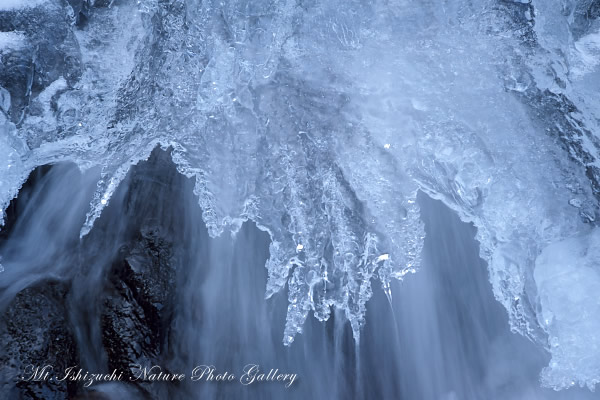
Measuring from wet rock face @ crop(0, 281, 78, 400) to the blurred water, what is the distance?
13cm

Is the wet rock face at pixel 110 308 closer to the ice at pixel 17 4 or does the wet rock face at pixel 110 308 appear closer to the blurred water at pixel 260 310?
the blurred water at pixel 260 310

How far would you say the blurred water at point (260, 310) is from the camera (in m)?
3.18

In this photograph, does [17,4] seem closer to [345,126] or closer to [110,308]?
[110,308]

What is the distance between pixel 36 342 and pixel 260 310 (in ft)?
4.69

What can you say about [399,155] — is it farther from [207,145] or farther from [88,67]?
[88,67]

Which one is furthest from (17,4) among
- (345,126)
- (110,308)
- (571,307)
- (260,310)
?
(571,307)

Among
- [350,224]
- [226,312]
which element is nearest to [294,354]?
[226,312]

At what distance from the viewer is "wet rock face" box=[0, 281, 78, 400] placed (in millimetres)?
2656

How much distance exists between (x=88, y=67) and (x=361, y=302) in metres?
2.80

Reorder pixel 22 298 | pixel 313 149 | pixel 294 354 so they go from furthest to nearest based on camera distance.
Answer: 1. pixel 313 149
2. pixel 294 354
3. pixel 22 298

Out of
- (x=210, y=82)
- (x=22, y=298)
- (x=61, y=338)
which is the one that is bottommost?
(x=61, y=338)

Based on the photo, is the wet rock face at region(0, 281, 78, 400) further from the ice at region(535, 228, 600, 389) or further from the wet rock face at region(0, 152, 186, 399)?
the ice at region(535, 228, 600, 389)

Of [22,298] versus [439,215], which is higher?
[22,298]

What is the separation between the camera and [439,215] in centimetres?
371
